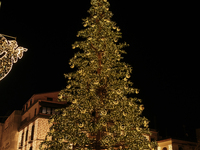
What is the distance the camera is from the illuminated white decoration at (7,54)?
234 inches

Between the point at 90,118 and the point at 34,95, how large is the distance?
56.6 feet

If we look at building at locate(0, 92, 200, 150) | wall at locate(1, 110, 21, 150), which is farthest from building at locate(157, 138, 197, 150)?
wall at locate(1, 110, 21, 150)

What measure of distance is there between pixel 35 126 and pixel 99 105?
45.1 ft

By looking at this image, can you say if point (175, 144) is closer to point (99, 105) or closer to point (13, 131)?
point (13, 131)

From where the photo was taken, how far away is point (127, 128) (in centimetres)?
989

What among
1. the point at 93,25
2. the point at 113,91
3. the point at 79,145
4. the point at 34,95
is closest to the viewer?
the point at 79,145

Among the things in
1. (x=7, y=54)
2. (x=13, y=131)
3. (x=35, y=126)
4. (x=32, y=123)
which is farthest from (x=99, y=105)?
(x=13, y=131)

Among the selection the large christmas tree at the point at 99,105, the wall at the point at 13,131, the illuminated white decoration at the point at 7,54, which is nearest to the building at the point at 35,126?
the wall at the point at 13,131

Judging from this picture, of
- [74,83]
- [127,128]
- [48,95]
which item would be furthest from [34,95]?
[127,128]

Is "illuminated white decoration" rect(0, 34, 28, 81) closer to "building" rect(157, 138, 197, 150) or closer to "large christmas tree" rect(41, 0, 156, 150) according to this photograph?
"large christmas tree" rect(41, 0, 156, 150)

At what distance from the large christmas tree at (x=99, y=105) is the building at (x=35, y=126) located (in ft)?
38.8

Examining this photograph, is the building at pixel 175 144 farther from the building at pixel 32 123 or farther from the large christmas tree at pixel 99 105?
the large christmas tree at pixel 99 105

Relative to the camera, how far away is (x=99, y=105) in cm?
1032

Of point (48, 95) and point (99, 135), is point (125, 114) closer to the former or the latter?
point (99, 135)
